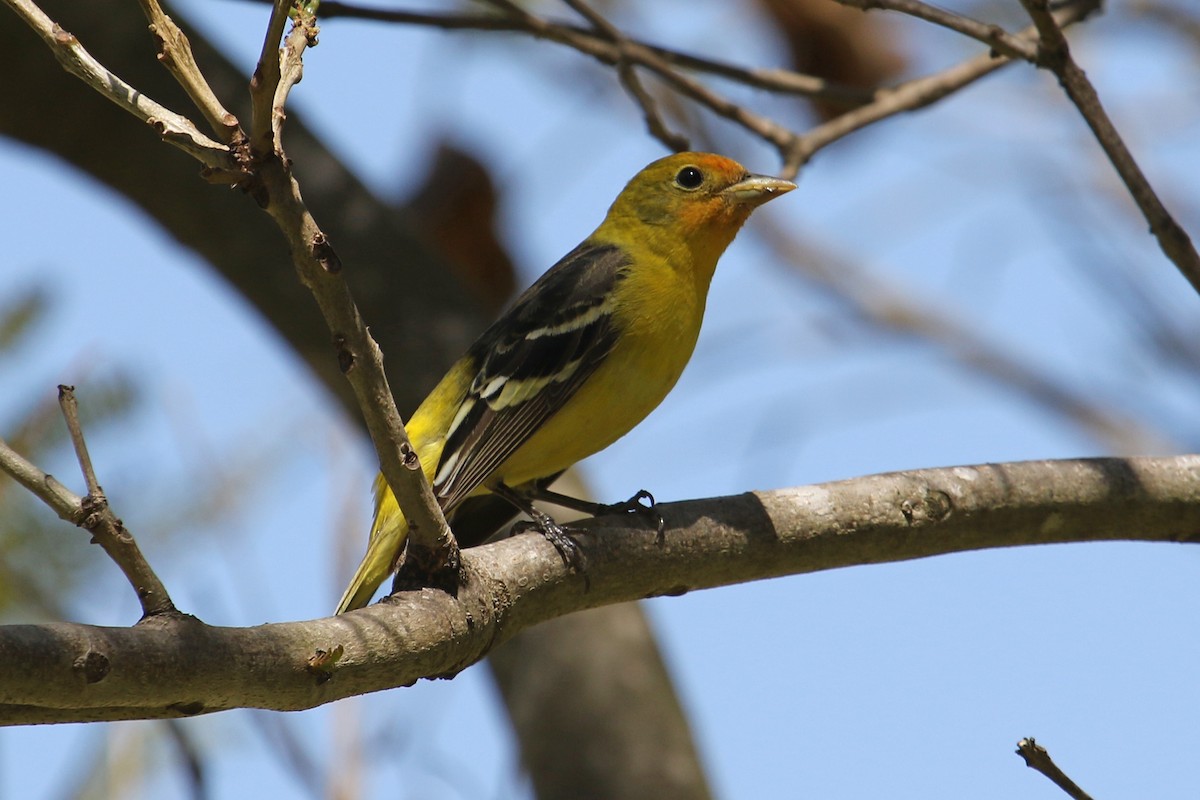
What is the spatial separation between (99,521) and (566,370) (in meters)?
2.94

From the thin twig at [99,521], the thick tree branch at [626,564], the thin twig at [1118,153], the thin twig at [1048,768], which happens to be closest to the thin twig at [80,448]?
the thin twig at [99,521]

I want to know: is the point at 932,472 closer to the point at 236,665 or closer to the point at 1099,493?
the point at 1099,493

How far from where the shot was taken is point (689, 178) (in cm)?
677

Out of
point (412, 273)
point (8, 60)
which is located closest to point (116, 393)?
point (412, 273)

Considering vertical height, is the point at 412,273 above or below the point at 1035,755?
above

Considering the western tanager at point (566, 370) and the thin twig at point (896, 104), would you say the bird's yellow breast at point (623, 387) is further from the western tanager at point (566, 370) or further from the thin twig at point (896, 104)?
the thin twig at point (896, 104)

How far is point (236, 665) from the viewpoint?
2.96 m

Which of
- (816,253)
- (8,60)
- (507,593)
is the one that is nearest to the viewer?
(507,593)

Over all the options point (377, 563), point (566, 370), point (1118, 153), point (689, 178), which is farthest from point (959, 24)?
point (377, 563)

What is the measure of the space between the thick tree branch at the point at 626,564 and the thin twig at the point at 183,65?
1.07m

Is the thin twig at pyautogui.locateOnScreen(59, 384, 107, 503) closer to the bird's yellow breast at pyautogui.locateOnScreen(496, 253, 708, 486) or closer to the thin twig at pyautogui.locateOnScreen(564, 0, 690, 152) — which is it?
the bird's yellow breast at pyautogui.locateOnScreen(496, 253, 708, 486)

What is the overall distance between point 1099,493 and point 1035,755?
7.01 feet

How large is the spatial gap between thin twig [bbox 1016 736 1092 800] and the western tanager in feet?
9.03

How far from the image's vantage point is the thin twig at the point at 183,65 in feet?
8.58
